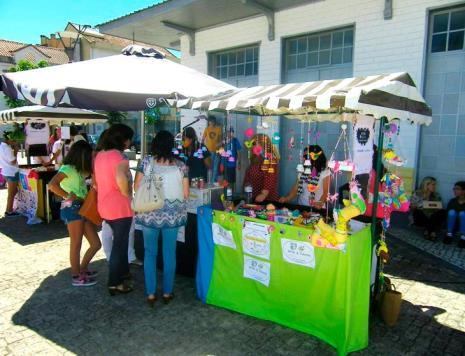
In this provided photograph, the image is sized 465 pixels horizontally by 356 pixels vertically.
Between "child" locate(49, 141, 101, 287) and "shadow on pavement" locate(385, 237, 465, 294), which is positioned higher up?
"child" locate(49, 141, 101, 287)

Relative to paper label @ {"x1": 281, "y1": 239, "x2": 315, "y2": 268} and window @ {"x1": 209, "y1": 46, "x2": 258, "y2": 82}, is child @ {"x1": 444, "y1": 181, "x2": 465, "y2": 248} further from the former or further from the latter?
window @ {"x1": 209, "y1": 46, "x2": 258, "y2": 82}

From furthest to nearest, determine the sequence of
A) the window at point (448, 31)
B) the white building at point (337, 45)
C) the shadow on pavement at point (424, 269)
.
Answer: the white building at point (337, 45), the window at point (448, 31), the shadow on pavement at point (424, 269)

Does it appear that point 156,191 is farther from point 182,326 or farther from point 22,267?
point 22,267

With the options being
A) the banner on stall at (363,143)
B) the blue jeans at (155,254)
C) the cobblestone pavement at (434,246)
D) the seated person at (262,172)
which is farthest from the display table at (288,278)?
the cobblestone pavement at (434,246)

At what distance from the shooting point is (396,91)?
318 centimetres

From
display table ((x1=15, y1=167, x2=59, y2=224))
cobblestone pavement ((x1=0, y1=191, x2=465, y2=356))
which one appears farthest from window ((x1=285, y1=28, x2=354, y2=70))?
display table ((x1=15, y1=167, x2=59, y2=224))

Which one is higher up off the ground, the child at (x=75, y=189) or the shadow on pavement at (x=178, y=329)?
the child at (x=75, y=189)

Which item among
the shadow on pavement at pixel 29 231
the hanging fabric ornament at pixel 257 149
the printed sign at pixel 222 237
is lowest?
the shadow on pavement at pixel 29 231

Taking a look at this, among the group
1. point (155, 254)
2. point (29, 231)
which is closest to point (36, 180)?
point (29, 231)

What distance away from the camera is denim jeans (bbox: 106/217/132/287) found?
375cm

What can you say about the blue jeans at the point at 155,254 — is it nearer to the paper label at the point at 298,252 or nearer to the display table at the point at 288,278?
the display table at the point at 288,278

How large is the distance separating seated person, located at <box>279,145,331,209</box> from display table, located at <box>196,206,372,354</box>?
1.07 metres

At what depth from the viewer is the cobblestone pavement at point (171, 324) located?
2998 mm

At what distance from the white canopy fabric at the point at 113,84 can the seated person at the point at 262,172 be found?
2.77ft
